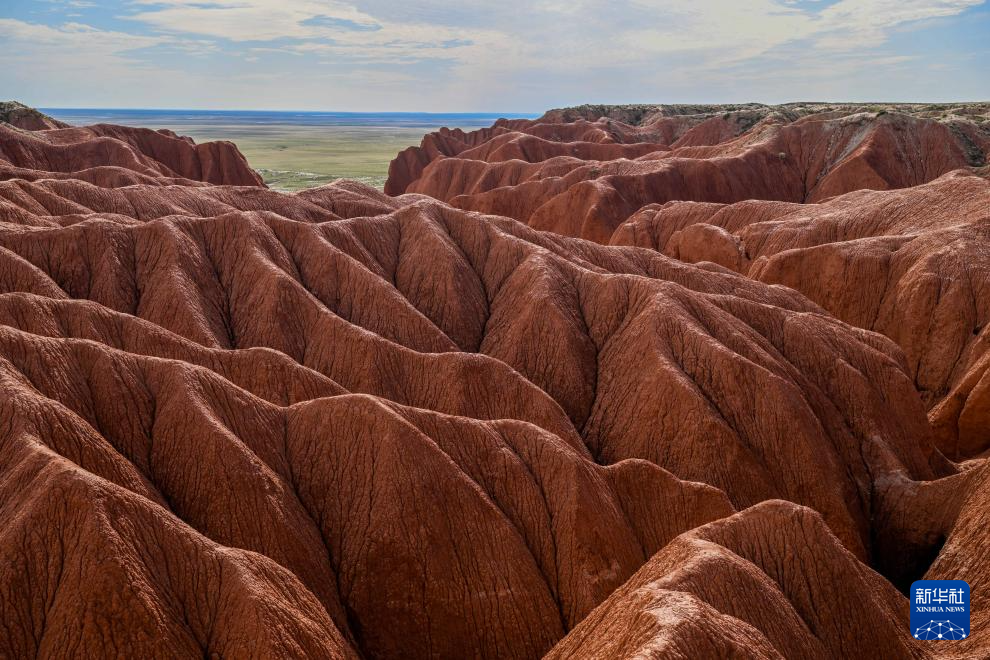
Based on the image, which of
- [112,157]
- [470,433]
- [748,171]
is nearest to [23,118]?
[112,157]

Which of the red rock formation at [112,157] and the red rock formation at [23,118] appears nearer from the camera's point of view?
the red rock formation at [112,157]

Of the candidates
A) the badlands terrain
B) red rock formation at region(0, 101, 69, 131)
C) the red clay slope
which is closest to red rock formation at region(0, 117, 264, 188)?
red rock formation at region(0, 101, 69, 131)

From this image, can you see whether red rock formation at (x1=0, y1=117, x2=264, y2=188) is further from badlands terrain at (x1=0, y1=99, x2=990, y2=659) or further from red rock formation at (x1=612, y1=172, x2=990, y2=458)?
red rock formation at (x1=612, y1=172, x2=990, y2=458)

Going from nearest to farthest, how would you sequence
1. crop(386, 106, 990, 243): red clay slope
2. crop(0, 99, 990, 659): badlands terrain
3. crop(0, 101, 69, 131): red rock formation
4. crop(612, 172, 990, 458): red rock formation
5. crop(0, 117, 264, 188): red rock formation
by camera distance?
crop(0, 99, 990, 659): badlands terrain → crop(612, 172, 990, 458): red rock formation → crop(0, 117, 264, 188): red rock formation → crop(386, 106, 990, 243): red clay slope → crop(0, 101, 69, 131): red rock formation

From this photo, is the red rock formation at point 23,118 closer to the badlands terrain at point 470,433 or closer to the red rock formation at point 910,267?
the badlands terrain at point 470,433

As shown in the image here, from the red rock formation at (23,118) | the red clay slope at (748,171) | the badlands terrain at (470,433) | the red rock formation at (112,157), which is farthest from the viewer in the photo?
the red rock formation at (23,118)

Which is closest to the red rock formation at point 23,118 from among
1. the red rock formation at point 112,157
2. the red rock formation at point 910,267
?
the red rock formation at point 112,157

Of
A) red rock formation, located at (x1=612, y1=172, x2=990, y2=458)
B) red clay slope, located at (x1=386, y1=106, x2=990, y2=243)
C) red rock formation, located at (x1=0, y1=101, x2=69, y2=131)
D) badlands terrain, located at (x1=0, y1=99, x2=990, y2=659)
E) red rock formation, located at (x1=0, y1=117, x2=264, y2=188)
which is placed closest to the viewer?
badlands terrain, located at (x1=0, y1=99, x2=990, y2=659)

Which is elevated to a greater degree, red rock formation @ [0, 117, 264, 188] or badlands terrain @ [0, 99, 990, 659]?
red rock formation @ [0, 117, 264, 188]

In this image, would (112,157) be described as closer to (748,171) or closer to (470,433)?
(748,171)
